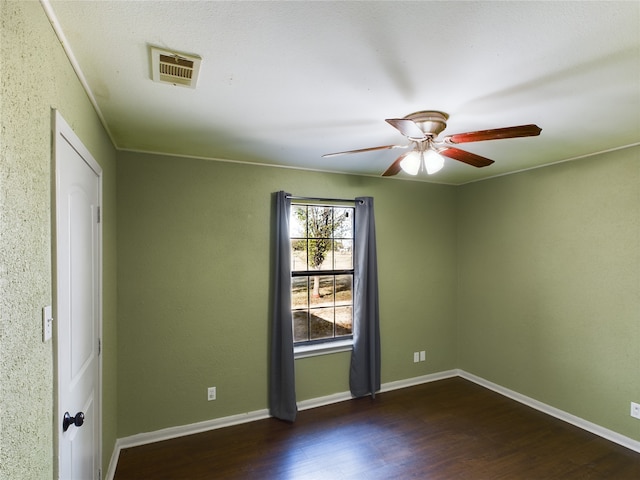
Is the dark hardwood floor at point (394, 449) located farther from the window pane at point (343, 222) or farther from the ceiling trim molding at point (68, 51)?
the ceiling trim molding at point (68, 51)

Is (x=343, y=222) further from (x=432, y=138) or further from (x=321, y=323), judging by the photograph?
(x=432, y=138)

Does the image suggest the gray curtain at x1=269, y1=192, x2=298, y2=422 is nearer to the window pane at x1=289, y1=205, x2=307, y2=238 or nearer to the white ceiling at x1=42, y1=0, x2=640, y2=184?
the window pane at x1=289, y1=205, x2=307, y2=238

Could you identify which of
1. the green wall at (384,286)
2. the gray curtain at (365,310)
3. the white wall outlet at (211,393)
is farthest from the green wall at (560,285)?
the white wall outlet at (211,393)

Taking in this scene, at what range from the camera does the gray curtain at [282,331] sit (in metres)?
3.08

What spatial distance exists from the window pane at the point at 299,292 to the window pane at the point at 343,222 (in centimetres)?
62

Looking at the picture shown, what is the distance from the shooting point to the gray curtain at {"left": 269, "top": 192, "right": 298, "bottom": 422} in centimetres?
308

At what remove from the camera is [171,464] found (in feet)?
8.02

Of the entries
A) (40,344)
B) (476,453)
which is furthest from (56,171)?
(476,453)

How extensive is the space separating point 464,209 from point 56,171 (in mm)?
4027

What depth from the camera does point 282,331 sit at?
3082 millimetres

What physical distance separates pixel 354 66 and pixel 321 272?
236cm

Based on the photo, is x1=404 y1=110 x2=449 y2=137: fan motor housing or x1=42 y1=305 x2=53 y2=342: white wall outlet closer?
x1=42 y1=305 x2=53 y2=342: white wall outlet

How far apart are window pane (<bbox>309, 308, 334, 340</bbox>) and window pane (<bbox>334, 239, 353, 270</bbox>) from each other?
19.5 inches

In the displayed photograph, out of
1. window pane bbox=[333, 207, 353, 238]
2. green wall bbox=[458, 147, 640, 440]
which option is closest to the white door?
window pane bbox=[333, 207, 353, 238]
